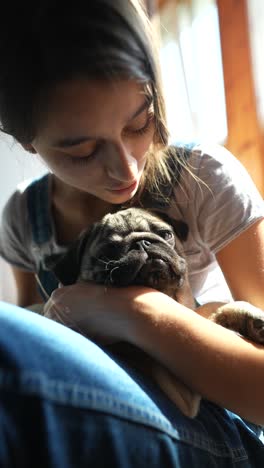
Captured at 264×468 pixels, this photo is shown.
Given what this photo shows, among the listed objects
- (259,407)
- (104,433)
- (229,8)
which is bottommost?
(259,407)

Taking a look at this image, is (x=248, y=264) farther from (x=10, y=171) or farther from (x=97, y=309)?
(x=10, y=171)

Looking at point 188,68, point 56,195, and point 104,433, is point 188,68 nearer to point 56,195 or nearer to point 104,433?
point 56,195

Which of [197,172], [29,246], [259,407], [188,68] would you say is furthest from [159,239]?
[188,68]

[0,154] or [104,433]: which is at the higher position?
[0,154]

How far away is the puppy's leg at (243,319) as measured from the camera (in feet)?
2.40

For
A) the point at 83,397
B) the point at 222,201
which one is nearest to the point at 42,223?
the point at 222,201

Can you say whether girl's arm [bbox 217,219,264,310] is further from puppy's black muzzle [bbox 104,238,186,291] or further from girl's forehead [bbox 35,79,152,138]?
girl's forehead [bbox 35,79,152,138]

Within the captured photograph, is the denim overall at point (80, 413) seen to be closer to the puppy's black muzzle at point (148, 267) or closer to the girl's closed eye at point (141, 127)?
the puppy's black muzzle at point (148, 267)

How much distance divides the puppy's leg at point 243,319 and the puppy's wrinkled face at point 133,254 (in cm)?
10

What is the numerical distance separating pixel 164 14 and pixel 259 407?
5.58 feet

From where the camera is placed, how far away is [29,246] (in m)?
1.11

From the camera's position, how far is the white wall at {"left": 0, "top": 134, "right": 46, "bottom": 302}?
1.06m

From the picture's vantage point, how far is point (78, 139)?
713mm

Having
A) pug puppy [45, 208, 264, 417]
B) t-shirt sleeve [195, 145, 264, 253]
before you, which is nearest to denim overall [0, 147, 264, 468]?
pug puppy [45, 208, 264, 417]
